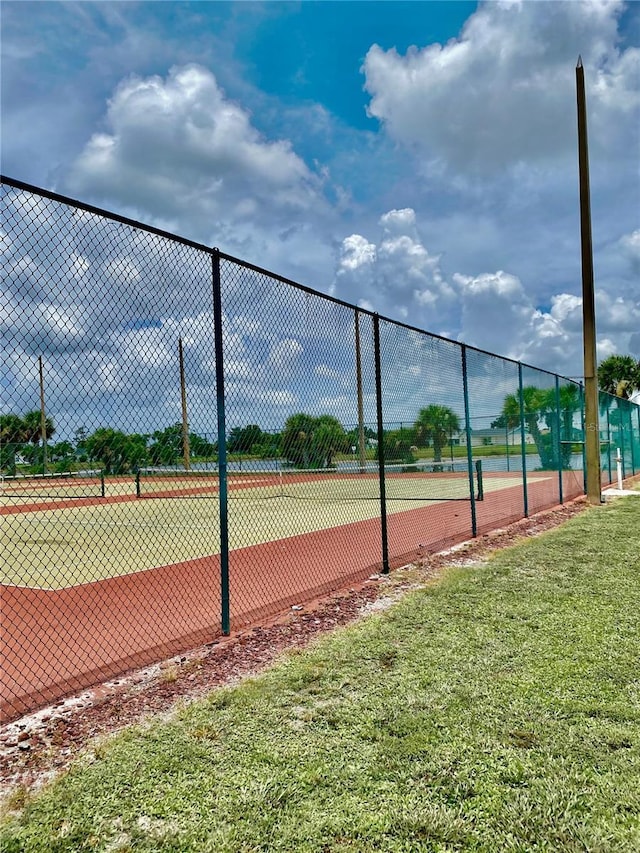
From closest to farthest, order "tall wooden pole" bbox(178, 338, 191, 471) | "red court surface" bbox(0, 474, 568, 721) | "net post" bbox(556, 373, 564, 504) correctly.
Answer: "red court surface" bbox(0, 474, 568, 721) → "tall wooden pole" bbox(178, 338, 191, 471) → "net post" bbox(556, 373, 564, 504)

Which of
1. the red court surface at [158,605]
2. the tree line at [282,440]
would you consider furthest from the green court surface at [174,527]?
the tree line at [282,440]

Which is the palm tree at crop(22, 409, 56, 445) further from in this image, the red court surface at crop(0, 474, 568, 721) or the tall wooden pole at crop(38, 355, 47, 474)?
the red court surface at crop(0, 474, 568, 721)

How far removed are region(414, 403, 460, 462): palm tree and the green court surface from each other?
1.24 m

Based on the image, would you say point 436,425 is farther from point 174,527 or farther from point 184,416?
point 184,416

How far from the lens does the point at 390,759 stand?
2.45 metres

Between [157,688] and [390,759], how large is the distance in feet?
4.94

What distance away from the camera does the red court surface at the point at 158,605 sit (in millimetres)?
3756

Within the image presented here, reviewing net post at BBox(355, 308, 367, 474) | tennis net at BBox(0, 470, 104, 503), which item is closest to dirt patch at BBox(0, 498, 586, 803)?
tennis net at BBox(0, 470, 104, 503)

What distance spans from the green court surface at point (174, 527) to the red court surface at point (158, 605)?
67cm

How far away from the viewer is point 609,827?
1982 mm

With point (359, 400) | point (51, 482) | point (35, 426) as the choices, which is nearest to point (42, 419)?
point (35, 426)

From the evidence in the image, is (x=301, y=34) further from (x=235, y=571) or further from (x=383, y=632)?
(x=383, y=632)

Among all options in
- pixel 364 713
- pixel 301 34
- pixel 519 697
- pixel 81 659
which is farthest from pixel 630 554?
Answer: pixel 301 34

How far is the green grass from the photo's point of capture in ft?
6.61
